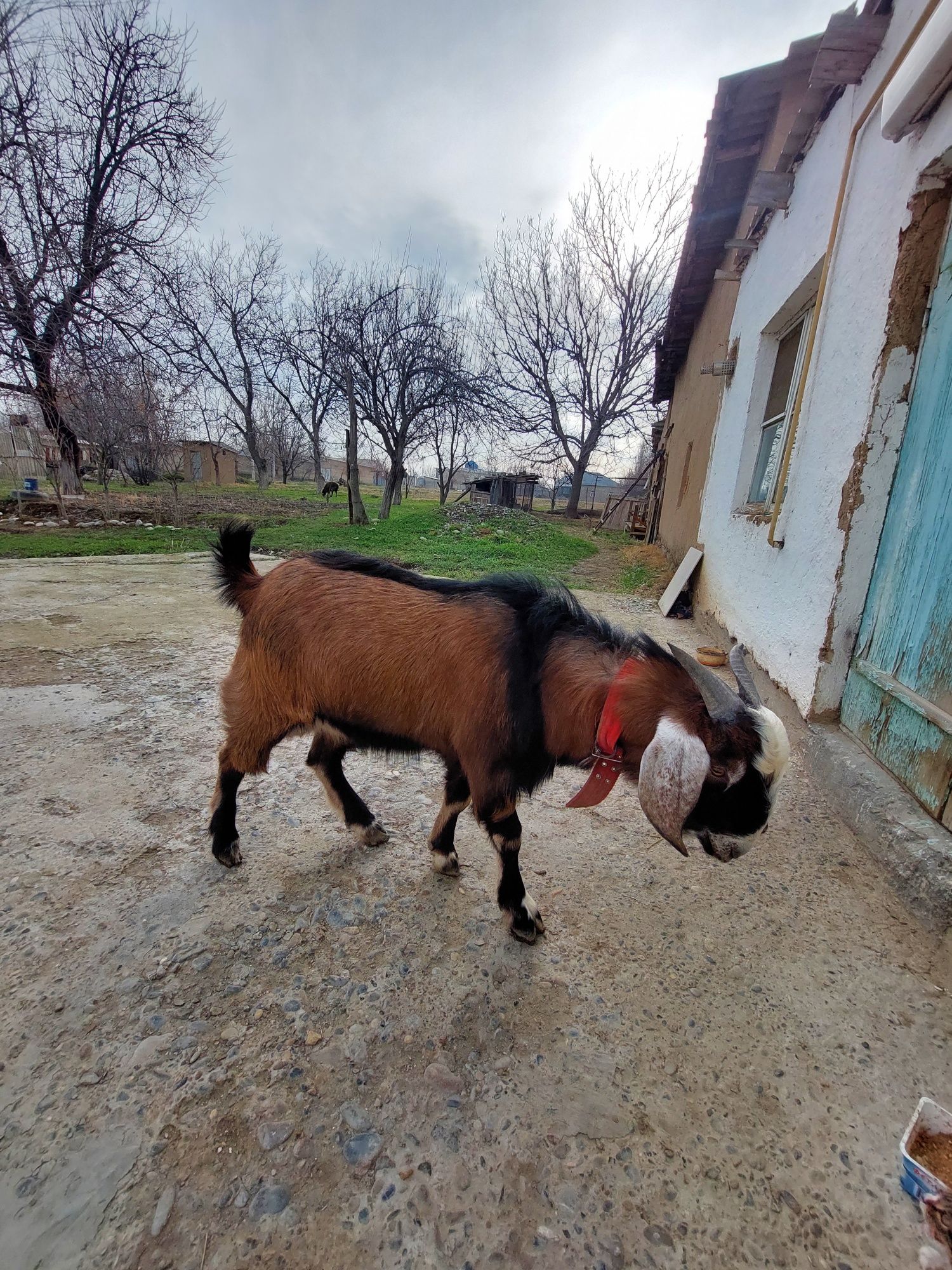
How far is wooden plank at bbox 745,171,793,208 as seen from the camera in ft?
13.3

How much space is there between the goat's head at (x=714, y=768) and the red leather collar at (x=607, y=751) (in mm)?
140

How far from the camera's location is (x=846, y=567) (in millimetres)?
2682

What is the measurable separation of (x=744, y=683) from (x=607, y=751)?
18.4 inches

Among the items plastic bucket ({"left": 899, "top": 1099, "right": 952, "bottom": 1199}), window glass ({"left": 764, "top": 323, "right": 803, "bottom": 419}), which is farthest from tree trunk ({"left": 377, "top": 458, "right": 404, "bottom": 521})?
plastic bucket ({"left": 899, "top": 1099, "right": 952, "bottom": 1199})

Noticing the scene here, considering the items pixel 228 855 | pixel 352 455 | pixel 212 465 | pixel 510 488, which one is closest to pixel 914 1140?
pixel 228 855

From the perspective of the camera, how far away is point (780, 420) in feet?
15.2

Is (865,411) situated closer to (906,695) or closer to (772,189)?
(906,695)

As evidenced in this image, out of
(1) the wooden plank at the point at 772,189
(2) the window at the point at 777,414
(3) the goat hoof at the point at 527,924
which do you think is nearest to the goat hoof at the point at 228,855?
(3) the goat hoof at the point at 527,924

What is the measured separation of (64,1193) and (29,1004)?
0.57m

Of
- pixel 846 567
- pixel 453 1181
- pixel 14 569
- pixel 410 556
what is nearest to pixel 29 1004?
pixel 453 1181

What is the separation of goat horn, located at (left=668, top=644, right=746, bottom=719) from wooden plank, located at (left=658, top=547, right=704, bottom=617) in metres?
5.29

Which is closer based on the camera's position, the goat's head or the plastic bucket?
the plastic bucket

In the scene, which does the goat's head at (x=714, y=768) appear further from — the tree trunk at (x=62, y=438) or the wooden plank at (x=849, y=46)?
the tree trunk at (x=62, y=438)

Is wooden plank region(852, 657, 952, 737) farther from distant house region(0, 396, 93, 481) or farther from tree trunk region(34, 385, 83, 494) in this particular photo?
distant house region(0, 396, 93, 481)
